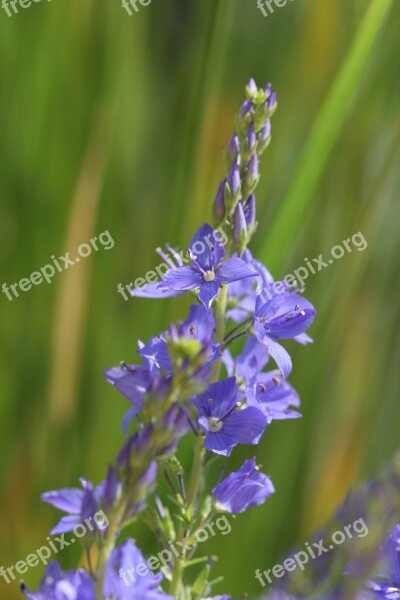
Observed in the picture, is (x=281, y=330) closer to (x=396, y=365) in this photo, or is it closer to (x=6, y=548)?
(x=6, y=548)

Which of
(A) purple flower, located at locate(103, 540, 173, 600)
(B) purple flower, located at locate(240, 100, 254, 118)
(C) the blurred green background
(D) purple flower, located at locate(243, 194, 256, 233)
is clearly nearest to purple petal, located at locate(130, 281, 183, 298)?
(D) purple flower, located at locate(243, 194, 256, 233)

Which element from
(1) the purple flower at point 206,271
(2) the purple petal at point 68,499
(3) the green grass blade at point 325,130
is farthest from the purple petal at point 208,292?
(3) the green grass blade at point 325,130

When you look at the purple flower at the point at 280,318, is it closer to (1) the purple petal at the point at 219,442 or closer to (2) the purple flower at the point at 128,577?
(1) the purple petal at the point at 219,442

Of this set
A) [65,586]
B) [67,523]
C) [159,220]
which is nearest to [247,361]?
[67,523]

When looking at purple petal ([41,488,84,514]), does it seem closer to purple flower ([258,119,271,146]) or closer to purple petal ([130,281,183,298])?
purple petal ([130,281,183,298])

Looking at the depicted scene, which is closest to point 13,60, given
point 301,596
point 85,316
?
point 85,316

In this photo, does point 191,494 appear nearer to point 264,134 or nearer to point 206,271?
point 206,271
